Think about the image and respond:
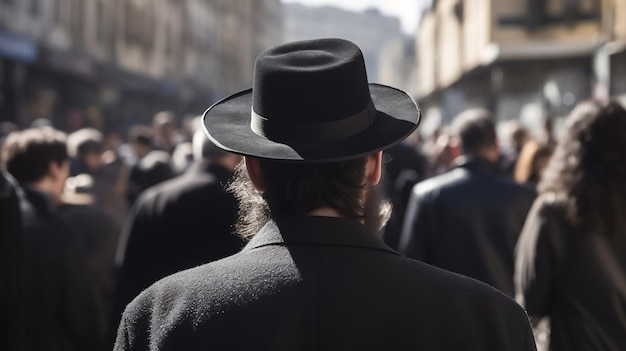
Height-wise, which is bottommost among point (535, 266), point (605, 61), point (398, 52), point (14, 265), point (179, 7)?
point (398, 52)

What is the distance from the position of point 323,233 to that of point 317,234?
0.04 ft

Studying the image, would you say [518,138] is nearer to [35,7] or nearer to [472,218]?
[472,218]

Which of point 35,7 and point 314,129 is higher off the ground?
point 314,129

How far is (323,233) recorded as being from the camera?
202cm

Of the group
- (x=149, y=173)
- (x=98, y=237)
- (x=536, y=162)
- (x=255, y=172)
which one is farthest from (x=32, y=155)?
(x=536, y=162)

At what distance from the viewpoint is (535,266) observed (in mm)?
3971

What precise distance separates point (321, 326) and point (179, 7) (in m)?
40.1

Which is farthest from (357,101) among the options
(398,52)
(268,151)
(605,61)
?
(398,52)

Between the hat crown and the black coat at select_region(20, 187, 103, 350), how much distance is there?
2.65 m

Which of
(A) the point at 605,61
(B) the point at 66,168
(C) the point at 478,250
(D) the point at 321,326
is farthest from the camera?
(A) the point at 605,61

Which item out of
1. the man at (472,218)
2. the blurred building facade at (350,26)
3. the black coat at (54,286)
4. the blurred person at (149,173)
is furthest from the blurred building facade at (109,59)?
the blurred building facade at (350,26)

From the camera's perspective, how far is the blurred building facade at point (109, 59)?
2009 centimetres

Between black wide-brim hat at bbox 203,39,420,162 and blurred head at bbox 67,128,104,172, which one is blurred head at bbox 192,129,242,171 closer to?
black wide-brim hat at bbox 203,39,420,162

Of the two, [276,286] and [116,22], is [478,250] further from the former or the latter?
[116,22]
